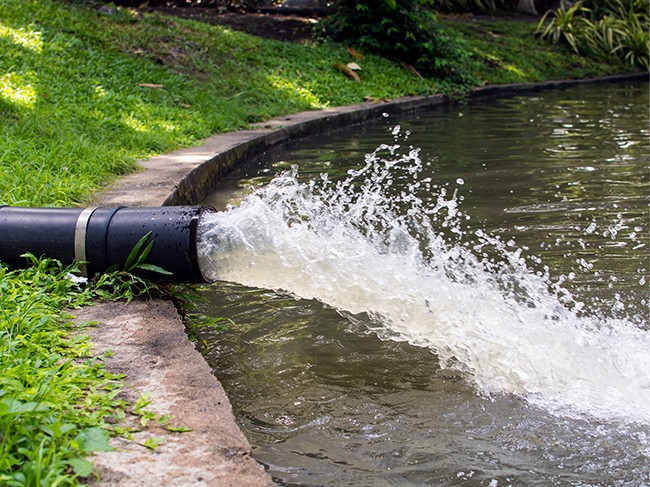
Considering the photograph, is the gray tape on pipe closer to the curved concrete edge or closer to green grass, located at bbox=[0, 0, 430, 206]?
the curved concrete edge

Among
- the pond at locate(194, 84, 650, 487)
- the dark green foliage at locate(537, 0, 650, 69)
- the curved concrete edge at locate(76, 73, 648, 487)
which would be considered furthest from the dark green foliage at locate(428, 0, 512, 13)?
the curved concrete edge at locate(76, 73, 648, 487)

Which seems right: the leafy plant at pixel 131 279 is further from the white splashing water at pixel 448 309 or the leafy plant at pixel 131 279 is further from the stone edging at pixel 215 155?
the stone edging at pixel 215 155

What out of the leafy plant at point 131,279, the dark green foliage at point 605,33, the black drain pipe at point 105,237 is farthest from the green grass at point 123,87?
the dark green foliage at point 605,33

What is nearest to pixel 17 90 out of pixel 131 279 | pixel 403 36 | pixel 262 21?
pixel 131 279

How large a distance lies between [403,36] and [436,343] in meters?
12.4

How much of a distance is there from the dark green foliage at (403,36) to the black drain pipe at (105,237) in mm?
11751

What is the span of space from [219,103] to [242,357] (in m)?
7.10

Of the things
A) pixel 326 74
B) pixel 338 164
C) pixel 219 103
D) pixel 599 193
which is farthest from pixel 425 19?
pixel 599 193

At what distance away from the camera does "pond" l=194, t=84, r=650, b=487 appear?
302 cm

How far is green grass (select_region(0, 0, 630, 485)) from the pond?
76cm

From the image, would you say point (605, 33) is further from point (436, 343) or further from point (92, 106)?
point (436, 343)

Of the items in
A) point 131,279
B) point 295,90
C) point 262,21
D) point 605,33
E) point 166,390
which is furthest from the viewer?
point 605,33

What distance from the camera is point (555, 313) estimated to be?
432 centimetres

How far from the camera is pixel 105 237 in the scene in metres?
3.93
